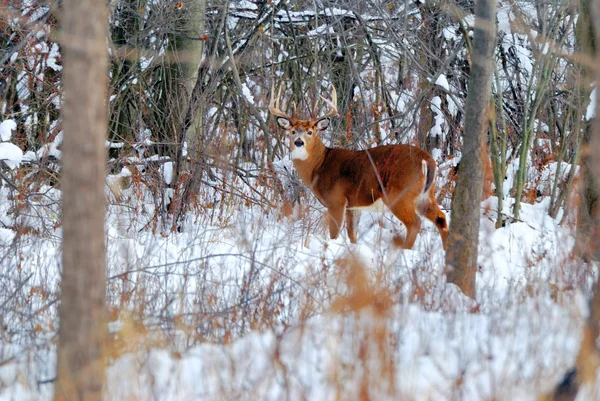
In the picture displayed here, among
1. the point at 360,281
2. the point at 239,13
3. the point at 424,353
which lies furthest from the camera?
the point at 239,13

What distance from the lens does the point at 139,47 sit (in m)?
10.5

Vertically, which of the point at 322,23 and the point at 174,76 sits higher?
the point at 322,23

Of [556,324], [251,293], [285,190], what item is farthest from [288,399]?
[285,190]

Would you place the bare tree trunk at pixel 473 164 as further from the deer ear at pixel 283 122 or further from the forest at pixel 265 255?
the deer ear at pixel 283 122

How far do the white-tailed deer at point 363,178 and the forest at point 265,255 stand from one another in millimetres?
62

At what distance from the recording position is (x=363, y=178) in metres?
8.73

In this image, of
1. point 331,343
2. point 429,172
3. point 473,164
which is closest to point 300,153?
point 429,172

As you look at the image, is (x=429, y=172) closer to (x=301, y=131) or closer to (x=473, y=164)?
(x=301, y=131)

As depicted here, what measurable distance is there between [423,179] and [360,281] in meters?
4.70

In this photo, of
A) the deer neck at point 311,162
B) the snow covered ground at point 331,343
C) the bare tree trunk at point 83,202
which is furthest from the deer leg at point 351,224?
the bare tree trunk at point 83,202

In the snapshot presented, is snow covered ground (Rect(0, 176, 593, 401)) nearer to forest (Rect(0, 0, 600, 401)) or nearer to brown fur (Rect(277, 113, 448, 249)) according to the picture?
forest (Rect(0, 0, 600, 401))

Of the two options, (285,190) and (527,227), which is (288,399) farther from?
(285,190)

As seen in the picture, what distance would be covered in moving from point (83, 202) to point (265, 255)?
133 inches

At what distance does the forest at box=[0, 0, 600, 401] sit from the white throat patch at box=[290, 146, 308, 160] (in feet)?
0.31
